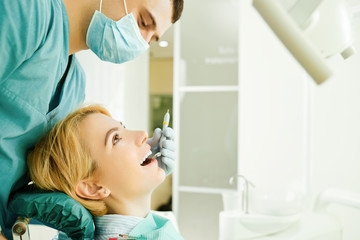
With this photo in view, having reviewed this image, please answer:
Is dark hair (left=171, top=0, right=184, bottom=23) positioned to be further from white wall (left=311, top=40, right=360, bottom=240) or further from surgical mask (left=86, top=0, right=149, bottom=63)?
white wall (left=311, top=40, right=360, bottom=240)

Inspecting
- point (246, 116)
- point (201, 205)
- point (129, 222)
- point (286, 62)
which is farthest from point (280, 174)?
point (129, 222)

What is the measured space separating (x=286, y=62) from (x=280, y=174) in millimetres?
974

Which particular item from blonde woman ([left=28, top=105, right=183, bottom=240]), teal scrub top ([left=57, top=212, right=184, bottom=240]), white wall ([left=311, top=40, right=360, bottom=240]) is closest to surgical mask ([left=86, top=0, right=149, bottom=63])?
blonde woman ([left=28, top=105, right=183, bottom=240])

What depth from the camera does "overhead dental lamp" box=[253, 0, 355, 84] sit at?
0.41 metres

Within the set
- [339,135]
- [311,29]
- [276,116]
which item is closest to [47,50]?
[311,29]

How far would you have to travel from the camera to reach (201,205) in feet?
9.80

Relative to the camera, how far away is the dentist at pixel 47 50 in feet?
2.76

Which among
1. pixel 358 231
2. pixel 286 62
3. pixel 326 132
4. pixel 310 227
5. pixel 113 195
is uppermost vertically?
pixel 286 62

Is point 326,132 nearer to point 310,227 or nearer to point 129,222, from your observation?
point 310,227

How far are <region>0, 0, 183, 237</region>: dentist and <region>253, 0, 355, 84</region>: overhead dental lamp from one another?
650mm

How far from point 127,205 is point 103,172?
5.4 inches

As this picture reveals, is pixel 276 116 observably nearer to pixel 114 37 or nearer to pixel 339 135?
pixel 339 135

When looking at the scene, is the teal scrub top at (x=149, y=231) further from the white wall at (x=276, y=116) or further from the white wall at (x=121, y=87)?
the white wall at (x=276, y=116)

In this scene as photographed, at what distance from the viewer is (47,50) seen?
93 cm
